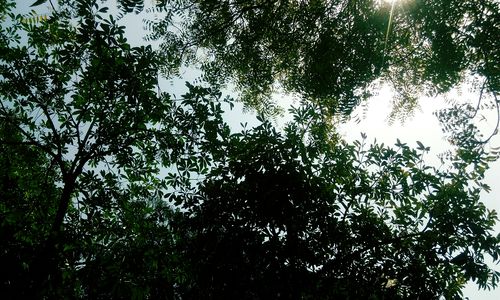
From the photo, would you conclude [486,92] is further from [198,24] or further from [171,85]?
[171,85]

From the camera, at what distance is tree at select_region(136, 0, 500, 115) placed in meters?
3.95

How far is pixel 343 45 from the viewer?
15.3 feet

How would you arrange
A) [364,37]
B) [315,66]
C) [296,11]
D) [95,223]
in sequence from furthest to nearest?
[95,223], [296,11], [315,66], [364,37]

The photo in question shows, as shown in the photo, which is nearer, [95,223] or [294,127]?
[95,223]

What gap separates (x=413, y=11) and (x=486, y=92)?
183 cm

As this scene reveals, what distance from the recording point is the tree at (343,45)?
3.95 meters

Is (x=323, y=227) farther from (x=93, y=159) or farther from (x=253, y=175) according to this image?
(x=93, y=159)

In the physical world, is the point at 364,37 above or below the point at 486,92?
above

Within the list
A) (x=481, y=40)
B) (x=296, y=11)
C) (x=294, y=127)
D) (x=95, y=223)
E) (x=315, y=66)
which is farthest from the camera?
(x=294, y=127)

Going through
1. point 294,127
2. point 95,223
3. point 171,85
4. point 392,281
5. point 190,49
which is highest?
point 190,49

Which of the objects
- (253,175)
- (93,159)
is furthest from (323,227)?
(93,159)

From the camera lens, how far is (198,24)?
19.3 ft

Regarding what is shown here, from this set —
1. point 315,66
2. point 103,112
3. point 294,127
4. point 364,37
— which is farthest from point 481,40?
point 103,112

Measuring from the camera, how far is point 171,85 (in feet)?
21.0
